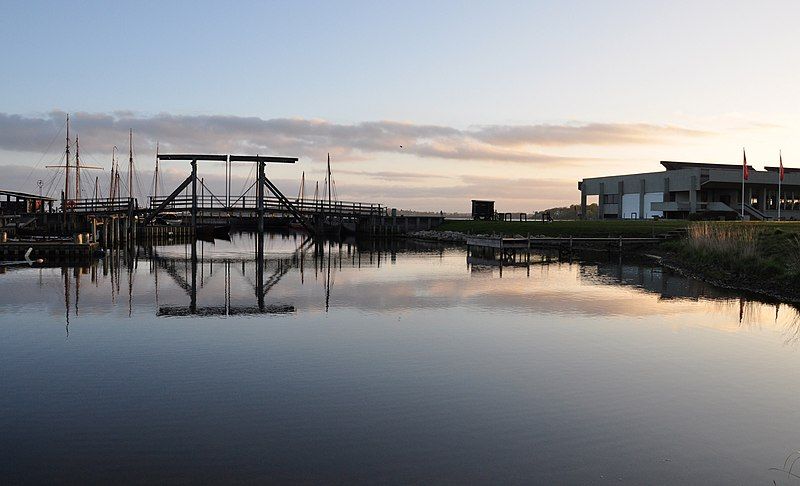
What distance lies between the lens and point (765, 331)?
2073 cm

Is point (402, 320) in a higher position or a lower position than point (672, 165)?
lower

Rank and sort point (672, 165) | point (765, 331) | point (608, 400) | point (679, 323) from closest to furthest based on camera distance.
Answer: point (608, 400), point (765, 331), point (679, 323), point (672, 165)

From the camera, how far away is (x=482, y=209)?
10194cm

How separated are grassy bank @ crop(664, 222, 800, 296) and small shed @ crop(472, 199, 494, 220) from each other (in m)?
52.5

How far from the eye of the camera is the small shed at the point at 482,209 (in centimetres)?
10131

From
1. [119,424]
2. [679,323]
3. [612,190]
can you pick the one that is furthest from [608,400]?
[612,190]

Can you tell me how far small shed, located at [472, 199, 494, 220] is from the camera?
10131 cm

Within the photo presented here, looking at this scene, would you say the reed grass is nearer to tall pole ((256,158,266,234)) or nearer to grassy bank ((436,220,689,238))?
grassy bank ((436,220,689,238))

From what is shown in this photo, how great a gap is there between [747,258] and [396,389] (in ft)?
91.7

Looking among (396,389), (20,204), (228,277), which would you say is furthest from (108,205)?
(396,389)

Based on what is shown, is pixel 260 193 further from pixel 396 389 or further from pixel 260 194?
pixel 396 389

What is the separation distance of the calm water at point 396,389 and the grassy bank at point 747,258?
12.8ft

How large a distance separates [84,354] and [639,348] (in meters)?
14.0

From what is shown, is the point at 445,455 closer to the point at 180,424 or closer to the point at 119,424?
the point at 180,424
